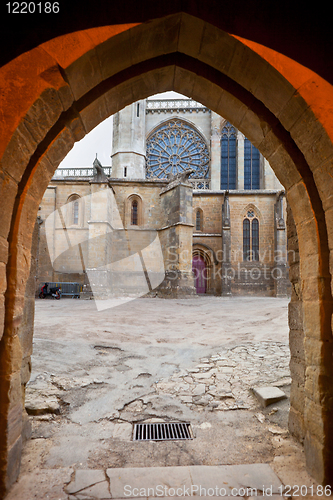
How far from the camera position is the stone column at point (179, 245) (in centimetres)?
1686

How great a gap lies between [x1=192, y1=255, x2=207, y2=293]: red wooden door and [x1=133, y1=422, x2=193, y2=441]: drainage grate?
1978cm

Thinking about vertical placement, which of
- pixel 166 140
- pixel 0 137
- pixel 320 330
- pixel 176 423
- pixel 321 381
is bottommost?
pixel 176 423

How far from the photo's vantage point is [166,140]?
1216 inches

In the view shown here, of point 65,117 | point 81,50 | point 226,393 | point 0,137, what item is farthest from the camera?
point 226,393

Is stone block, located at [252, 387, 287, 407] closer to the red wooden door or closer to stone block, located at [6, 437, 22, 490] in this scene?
stone block, located at [6, 437, 22, 490]

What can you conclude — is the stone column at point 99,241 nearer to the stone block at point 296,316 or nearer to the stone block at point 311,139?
the stone block at point 296,316

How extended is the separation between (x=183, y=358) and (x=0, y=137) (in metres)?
4.06

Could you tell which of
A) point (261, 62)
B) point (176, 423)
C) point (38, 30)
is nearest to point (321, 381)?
point (176, 423)

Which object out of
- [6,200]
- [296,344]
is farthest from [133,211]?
[6,200]

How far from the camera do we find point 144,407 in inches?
126

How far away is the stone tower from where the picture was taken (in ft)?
90.2

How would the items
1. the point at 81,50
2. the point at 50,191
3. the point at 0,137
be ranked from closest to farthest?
the point at 0,137
the point at 81,50
the point at 50,191

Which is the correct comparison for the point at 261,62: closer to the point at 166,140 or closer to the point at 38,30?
the point at 38,30

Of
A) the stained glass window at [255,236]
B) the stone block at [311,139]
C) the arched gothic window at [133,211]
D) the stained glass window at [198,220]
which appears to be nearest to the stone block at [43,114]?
the stone block at [311,139]
